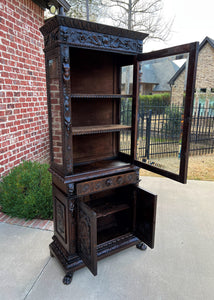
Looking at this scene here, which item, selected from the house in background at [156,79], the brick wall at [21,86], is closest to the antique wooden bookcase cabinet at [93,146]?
the brick wall at [21,86]

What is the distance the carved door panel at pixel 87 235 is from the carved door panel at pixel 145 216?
63 cm

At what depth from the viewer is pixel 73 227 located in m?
1.95

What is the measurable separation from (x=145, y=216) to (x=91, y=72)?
164 cm

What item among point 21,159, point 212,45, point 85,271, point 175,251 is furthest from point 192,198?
point 212,45

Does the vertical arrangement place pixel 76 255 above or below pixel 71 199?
below

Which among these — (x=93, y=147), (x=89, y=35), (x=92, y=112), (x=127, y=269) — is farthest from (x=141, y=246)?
(x=89, y=35)

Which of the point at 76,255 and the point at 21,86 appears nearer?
the point at 76,255

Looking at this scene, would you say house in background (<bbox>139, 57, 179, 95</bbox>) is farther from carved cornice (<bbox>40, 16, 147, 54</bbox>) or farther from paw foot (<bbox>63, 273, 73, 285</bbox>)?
paw foot (<bbox>63, 273, 73, 285</bbox>)

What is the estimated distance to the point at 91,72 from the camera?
231 cm

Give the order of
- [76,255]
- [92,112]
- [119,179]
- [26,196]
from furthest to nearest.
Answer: [26,196], [92,112], [119,179], [76,255]

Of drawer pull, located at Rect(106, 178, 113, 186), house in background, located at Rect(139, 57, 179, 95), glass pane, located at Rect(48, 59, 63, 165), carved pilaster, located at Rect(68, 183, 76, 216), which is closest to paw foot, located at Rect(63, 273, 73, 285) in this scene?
carved pilaster, located at Rect(68, 183, 76, 216)

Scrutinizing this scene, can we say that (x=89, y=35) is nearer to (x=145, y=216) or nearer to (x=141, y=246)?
(x=145, y=216)

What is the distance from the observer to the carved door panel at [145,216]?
2.02m

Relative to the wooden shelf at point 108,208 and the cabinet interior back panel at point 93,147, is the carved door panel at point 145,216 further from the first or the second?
the cabinet interior back panel at point 93,147
